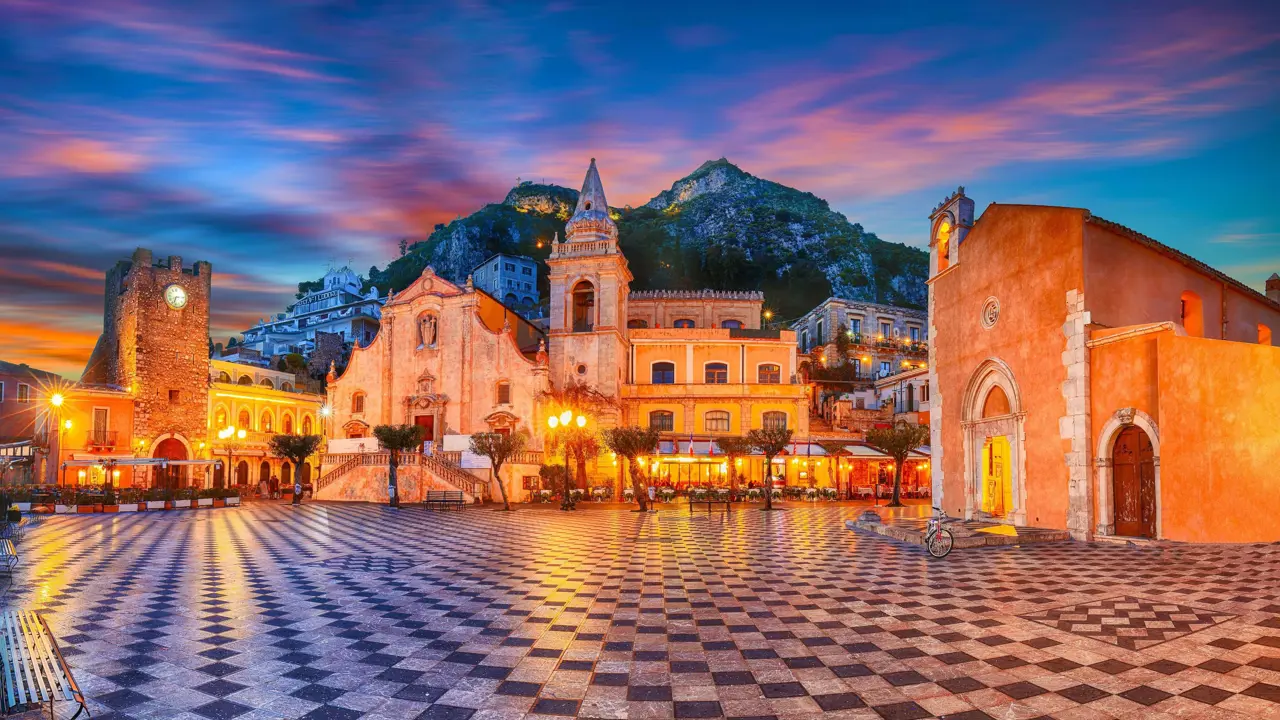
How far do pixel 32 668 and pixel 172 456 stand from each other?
44.5 m

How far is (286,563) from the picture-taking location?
538 inches

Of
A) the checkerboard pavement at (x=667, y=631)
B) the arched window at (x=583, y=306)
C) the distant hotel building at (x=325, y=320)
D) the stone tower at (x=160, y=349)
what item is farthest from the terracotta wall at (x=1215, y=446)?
the distant hotel building at (x=325, y=320)

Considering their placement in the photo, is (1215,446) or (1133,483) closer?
(1215,446)

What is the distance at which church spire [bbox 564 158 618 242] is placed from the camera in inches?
1628

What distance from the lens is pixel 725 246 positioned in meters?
87.9

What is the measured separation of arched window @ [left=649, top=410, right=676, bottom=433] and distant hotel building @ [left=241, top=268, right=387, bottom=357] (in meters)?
48.4

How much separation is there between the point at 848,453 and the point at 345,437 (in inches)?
1144

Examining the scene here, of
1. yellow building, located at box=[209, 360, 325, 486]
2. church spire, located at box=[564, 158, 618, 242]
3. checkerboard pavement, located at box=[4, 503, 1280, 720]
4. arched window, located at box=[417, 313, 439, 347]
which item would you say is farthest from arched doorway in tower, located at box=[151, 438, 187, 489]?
checkerboard pavement, located at box=[4, 503, 1280, 720]

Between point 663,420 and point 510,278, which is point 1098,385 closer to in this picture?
point 663,420

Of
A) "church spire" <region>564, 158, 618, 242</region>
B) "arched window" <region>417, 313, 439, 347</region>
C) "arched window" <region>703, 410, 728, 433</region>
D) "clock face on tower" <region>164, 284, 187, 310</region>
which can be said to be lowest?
"arched window" <region>703, 410, 728, 433</region>

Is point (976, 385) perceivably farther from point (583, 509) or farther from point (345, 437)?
point (345, 437)

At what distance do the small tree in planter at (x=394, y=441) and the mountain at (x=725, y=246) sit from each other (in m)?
48.6

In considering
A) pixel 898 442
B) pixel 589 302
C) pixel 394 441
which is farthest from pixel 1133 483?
pixel 589 302

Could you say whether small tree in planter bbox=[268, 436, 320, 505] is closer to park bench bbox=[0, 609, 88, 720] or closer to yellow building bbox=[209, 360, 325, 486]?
yellow building bbox=[209, 360, 325, 486]
